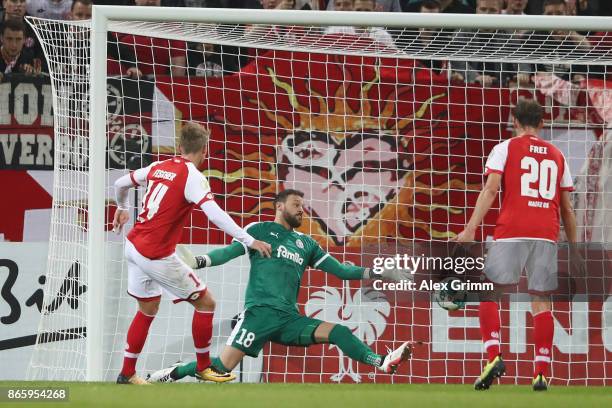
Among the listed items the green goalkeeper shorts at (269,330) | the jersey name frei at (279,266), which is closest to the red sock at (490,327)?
the green goalkeeper shorts at (269,330)

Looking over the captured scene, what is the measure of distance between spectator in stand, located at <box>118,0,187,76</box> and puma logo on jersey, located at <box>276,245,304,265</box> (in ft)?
6.61

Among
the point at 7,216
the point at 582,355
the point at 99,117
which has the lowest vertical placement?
the point at 582,355

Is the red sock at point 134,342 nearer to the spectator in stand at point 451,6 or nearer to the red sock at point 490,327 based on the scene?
the red sock at point 490,327

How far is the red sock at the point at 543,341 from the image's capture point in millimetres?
8281

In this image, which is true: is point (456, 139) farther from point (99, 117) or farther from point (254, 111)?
point (99, 117)

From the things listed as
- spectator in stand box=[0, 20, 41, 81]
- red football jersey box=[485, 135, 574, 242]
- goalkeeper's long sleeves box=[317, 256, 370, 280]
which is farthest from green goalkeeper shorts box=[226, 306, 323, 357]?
spectator in stand box=[0, 20, 41, 81]

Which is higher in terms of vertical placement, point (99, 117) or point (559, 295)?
point (99, 117)

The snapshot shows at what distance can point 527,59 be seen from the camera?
34.6 feet

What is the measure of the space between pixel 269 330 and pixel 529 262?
2.02 m

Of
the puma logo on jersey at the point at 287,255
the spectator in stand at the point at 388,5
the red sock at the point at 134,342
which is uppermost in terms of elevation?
the spectator in stand at the point at 388,5

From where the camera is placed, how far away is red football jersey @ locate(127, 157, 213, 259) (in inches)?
330

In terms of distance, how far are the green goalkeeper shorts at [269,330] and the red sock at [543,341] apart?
67.2 inches

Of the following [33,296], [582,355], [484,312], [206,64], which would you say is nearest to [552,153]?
[484,312]

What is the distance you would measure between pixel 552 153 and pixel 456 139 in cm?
234
